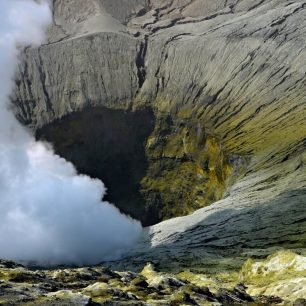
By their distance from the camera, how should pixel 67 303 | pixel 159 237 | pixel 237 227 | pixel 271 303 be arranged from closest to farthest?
pixel 67 303 → pixel 271 303 → pixel 237 227 → pixel 159 237

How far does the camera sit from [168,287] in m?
64.4

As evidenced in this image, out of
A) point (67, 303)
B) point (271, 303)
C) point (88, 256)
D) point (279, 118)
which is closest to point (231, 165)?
point (279, 118)

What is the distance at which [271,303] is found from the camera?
63.0 metres

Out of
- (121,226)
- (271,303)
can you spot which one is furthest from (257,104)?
(271,303)

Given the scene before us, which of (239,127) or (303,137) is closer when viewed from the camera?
(303,137)

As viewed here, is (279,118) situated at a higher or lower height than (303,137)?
higher

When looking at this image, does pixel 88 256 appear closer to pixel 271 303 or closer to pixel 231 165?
pixel 231 165

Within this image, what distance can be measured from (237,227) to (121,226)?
206ft

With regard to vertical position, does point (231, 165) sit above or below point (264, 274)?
above

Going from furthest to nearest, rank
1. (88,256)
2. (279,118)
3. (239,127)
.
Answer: (239,127), (279,118), (88,256)

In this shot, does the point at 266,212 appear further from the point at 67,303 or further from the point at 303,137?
the point at 67,303

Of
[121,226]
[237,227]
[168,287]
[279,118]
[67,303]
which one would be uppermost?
[279,118]

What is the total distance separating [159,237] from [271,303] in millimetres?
91101

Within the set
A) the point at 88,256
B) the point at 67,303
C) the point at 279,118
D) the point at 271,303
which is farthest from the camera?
the point at 279,118
